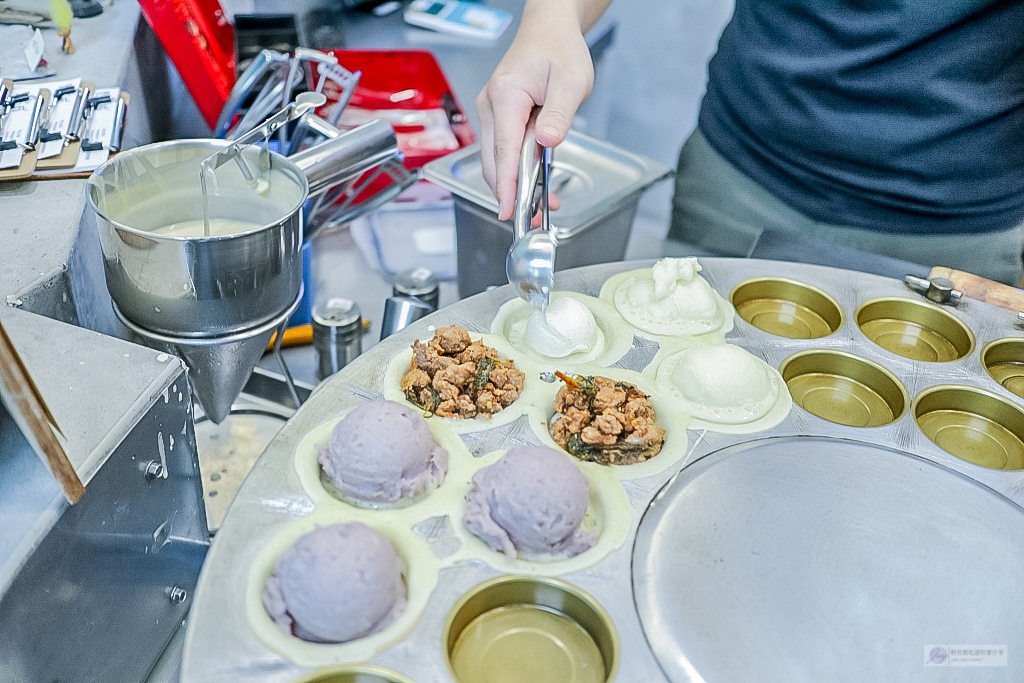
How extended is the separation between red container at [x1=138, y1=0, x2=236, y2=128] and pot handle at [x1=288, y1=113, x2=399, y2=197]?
59 cm

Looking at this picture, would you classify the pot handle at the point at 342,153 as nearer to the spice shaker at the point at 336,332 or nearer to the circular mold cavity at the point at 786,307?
the spice shaker at the point at 336,332

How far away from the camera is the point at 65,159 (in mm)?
1691

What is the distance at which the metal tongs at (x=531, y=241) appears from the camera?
4.47ft

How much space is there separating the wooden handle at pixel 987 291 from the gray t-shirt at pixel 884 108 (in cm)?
25

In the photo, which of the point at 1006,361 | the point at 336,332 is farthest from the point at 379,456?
the point at 1006,361

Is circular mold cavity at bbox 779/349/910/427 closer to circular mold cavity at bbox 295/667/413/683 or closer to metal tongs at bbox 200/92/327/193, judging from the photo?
circular mold cavity at bbox 295/667/413/683

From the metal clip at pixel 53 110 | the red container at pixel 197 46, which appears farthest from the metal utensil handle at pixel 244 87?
the metal clip at pixel 53 110

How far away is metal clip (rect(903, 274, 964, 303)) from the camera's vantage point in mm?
1649

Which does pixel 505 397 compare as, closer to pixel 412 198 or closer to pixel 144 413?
pixel 144 413

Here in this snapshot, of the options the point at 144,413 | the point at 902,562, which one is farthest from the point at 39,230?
the point at 902,562

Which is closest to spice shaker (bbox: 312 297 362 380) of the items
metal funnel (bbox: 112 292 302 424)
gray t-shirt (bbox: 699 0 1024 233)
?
metal funnel (bbox: 112 292 302 424)

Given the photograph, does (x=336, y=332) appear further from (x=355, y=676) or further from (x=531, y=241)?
(x=355, y=676)

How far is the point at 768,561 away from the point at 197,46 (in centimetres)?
199

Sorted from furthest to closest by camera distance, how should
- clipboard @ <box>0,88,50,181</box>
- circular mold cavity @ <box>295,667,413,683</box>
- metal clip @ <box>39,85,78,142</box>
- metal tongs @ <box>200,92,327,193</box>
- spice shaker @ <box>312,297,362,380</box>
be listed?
spice shaker @ <box>312,297,362,380</box> → metal clip @ <box>39,85,78,142</box> → clipboard @ <box>0,88,50,181</box> → metal tongs @ <box>200,92,327,193</box> → circular mold cavity @ <box>295,667,413,683</box>
